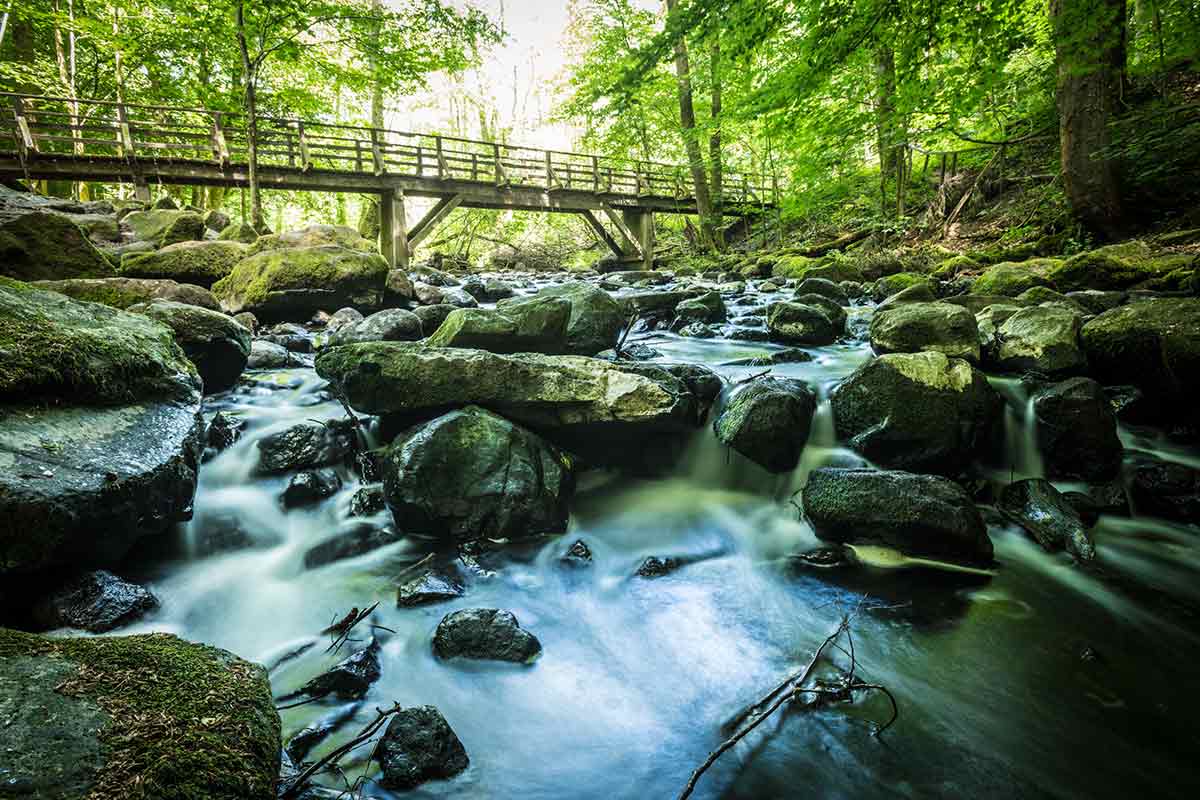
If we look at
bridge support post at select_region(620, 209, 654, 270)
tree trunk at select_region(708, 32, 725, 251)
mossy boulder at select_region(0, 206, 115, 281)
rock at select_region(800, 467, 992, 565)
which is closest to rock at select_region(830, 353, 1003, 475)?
rock at select_region(800, 467, 992, 565)

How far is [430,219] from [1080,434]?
1429 centimetres

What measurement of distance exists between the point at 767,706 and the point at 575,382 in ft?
7.88

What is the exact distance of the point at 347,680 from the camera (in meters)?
2.31

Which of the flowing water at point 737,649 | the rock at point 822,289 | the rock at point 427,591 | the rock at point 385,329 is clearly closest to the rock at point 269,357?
the rock at point 385,329

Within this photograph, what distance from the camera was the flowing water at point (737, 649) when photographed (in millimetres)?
2023

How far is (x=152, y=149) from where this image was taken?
14.3 meters

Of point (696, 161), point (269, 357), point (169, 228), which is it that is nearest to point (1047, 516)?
point (269, 357)

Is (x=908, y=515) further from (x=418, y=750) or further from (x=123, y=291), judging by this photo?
(x=123, y=291)

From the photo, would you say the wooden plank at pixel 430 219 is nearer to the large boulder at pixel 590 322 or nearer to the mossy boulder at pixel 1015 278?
the large boulder at pixel 590 322

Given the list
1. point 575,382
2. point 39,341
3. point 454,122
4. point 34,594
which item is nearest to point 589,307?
point 575,382

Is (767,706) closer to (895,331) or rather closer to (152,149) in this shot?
(895,331)

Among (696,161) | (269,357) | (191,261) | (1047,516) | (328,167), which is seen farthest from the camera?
(696,161)

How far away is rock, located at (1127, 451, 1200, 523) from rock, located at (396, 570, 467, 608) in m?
4.27

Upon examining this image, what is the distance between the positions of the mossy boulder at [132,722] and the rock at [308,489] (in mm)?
2440
